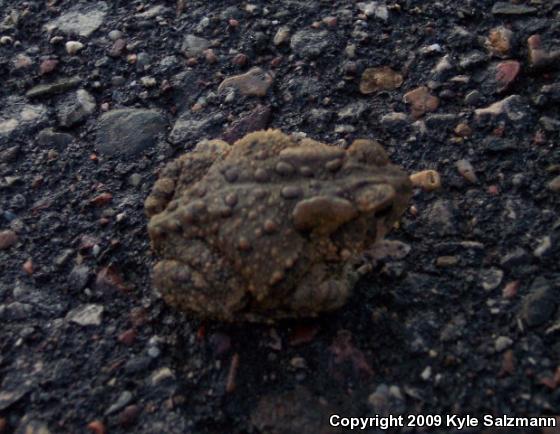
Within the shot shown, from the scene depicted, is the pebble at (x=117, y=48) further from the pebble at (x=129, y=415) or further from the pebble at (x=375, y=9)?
the pebble at (x=129, y=415)

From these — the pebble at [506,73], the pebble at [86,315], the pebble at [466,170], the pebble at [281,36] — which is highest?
the pebble at [281,36]

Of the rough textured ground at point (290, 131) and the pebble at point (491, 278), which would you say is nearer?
the rough textured ground at point (290, 131)

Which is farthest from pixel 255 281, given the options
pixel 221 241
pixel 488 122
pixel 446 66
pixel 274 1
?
pixel 274 1

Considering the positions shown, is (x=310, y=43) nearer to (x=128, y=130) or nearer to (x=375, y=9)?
(x=375, y=9)

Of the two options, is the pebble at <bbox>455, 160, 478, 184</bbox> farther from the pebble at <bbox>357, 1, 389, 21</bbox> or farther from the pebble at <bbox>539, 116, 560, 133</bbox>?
the pebble at <bbox>357, 1, 389, 21</bbox>

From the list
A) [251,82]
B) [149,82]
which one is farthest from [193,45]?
[251,82]

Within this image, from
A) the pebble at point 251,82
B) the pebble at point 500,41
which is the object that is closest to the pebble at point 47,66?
the pebble at point 251,82

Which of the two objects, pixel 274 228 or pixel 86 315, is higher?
pixel 274 228
